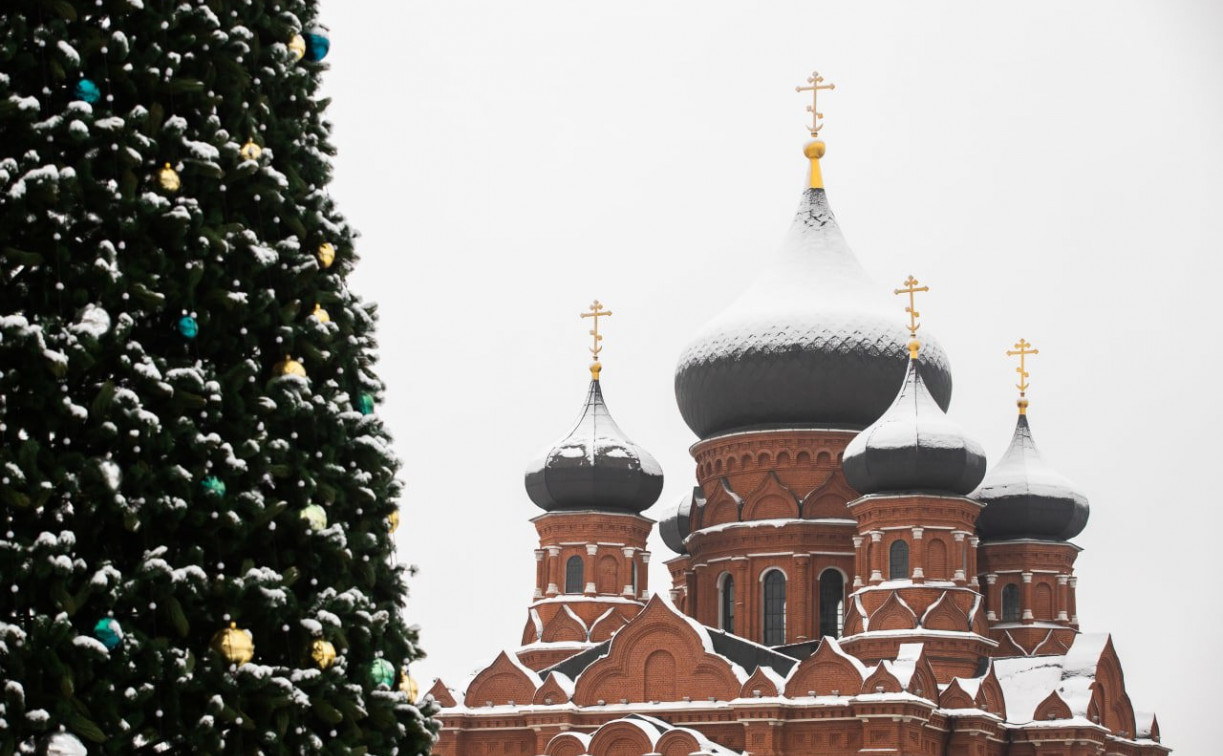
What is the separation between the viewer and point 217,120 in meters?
6.65

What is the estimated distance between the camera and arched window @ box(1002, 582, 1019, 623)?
3500cm

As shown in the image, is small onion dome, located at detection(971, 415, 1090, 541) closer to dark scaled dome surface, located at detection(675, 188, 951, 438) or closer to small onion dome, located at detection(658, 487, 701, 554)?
dark scaled dome surface, located at detection(675, 188, 951, 438)

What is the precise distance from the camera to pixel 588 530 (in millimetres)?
34812

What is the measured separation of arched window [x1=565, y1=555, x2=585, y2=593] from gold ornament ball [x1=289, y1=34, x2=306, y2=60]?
27917mm

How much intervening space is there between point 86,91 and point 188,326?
0.81 m

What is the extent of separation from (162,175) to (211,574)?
1.29m

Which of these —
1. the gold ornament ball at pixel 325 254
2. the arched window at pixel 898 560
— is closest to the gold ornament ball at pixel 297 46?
the gold ornament ball at pixel 325 254

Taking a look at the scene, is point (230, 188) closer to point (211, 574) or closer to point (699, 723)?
point (211, 574)

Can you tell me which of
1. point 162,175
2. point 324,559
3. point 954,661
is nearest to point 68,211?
point 162,175

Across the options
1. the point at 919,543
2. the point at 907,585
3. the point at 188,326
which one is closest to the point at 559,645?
the point at 907,585

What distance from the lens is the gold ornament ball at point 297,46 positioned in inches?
278

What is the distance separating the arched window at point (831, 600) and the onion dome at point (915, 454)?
2758 mm

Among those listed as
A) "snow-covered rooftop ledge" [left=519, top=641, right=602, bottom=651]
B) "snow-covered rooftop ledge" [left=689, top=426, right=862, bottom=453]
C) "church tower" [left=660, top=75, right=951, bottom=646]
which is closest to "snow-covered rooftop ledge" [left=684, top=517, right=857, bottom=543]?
"church tower" [left=660, top=75, right=951, bottom=646]

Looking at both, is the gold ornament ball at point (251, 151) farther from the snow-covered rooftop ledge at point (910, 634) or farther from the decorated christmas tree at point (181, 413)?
the snow-covered rooftop ledge at point (910, 634)
